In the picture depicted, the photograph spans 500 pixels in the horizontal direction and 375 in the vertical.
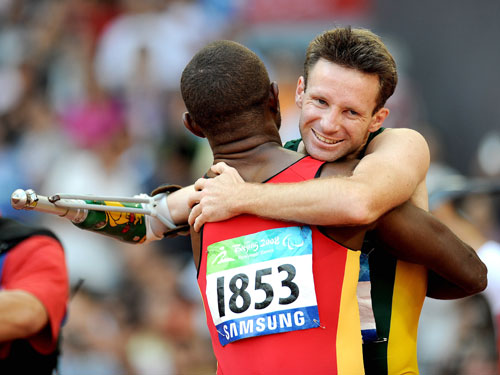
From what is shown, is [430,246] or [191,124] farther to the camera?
[191,124]

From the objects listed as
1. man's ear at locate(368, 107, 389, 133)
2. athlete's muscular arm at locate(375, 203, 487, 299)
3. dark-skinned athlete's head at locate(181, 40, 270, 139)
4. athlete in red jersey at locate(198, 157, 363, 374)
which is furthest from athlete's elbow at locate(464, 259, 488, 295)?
dark-skinned athlete's head at locate(181, 40, 270, 139)

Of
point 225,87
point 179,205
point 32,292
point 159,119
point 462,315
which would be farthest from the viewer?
point 159,119

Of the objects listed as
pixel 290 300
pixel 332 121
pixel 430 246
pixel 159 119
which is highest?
pixel 159 119

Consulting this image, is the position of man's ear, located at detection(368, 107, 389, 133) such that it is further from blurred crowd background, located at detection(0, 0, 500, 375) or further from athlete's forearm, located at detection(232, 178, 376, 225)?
blurred crowd background, located at detection(0, 0, 500, 375)

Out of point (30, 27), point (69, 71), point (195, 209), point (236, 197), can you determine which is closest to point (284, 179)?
point (236, 197)

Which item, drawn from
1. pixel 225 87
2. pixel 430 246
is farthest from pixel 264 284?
pixel 225 87

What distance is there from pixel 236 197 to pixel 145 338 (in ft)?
14.9

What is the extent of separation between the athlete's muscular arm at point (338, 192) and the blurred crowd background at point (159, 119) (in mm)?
3734

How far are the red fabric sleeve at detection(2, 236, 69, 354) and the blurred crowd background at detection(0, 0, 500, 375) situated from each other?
304 centimetres

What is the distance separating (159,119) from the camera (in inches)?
365

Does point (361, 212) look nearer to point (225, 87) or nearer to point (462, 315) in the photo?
point (225, 87)

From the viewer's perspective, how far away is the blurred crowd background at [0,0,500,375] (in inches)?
289

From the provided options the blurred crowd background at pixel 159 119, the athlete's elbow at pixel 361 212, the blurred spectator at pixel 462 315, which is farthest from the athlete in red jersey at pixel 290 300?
the blurred crowd background at pixel 159 119

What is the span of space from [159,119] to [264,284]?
6.46m
